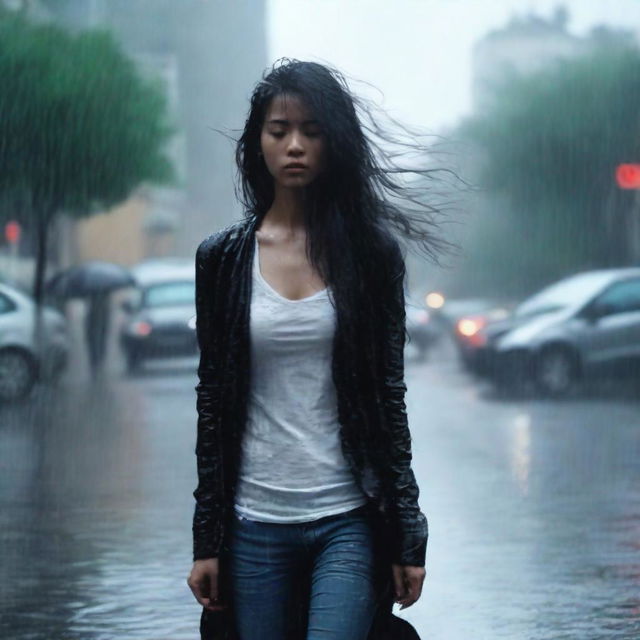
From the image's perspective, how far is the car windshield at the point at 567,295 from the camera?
18766 millimetres

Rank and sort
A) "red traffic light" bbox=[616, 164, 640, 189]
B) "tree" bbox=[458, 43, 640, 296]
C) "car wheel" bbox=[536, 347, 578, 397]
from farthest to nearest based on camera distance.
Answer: "tree" bbox=[458, 43, 640, 296]
"red traffic light" bbox=[616, 164, 640, 189]
"car wheel" bbox=[536, 347, 578, 397]

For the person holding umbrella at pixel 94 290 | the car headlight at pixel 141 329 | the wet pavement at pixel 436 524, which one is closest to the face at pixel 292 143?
the wet pavement at pixel 436 524

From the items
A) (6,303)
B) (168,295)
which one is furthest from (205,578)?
(168,295)

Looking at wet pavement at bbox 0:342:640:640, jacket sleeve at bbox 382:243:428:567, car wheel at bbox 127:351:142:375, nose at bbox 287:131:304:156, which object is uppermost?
nose at bbox 287:131:304:156

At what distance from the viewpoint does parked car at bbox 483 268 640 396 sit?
18344 millimetres

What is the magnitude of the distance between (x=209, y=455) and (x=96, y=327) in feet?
79.0

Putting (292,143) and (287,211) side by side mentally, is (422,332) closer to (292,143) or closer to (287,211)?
(287,211)

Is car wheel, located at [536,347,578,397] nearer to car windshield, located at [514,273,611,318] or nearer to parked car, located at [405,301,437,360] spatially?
car windshield, located at [514,273,611,318]

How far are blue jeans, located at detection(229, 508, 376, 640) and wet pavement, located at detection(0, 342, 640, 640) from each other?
289 centimetres

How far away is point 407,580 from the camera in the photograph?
3.18 meters

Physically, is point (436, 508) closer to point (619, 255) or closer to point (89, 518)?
point (89, 518)

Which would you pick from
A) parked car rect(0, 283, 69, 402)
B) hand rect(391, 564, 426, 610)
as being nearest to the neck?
hand rect(391, 564, 426, 610)

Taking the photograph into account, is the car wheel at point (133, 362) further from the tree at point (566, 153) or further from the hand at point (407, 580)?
the hand at point (407, 580)

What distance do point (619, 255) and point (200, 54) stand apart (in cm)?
4768
